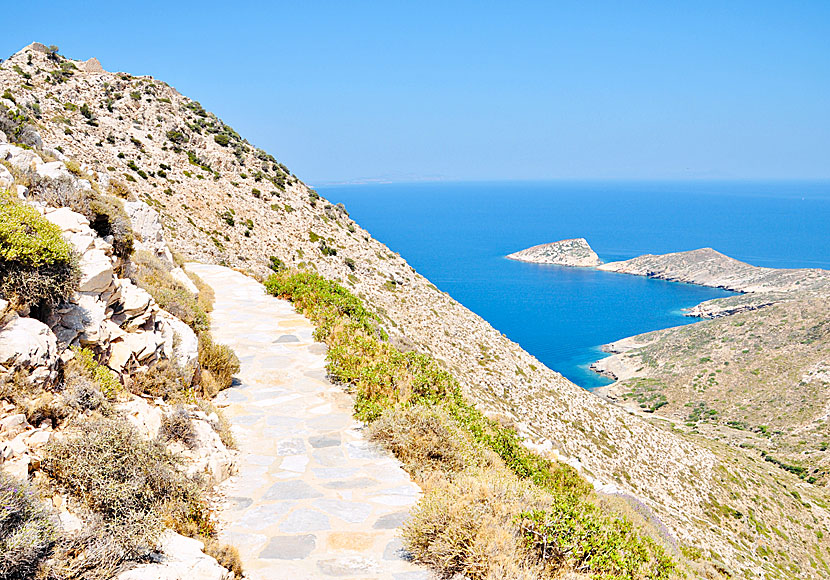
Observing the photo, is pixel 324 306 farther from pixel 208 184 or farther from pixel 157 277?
pixel 208 184

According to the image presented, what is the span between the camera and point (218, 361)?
773cm

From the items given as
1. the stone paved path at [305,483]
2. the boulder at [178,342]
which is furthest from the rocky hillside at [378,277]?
the boulder at [178,342]

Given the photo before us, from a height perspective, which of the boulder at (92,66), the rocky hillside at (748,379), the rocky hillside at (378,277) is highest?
the boulder at (92,66)

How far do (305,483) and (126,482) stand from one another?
1.83 metres

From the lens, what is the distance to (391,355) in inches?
373

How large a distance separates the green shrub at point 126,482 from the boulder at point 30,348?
591 mm

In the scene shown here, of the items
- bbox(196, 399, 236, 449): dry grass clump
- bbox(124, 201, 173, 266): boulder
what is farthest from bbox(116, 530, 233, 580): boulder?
bbox(124, 201, 173, 266): boulder

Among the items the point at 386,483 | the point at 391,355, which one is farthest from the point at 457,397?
the point at 386,483

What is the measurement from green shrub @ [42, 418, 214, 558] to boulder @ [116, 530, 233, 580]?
13cm

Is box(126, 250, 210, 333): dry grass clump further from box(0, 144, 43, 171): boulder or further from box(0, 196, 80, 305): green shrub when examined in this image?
box(0, 196, 80, 305): green shrub

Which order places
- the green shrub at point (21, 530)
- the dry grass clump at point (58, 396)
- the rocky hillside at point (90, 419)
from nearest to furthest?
the green shrub at point (21, 530), the rocky hillside at point (90, 419), the dry grass clump at point (58, 396)

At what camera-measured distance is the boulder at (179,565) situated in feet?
11.1

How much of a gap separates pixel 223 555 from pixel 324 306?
8533 millimetres

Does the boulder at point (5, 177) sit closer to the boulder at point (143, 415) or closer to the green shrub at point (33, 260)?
the green shrub at point (33, 260)
